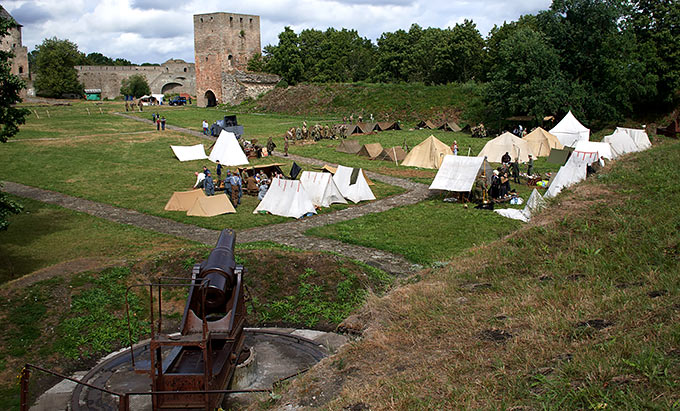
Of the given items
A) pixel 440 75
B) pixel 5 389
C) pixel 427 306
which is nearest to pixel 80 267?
pixel 5 389

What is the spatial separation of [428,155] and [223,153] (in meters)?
11.3

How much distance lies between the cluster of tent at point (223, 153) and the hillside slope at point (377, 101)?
22583mm

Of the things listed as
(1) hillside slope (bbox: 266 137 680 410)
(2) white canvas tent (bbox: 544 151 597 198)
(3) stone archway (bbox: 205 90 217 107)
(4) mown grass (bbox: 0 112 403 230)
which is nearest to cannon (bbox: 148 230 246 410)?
(1) hillside slope (bbox: 266 137 680 410)

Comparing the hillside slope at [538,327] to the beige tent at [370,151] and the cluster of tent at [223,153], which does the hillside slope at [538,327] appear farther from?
the beige tent at [370,151]

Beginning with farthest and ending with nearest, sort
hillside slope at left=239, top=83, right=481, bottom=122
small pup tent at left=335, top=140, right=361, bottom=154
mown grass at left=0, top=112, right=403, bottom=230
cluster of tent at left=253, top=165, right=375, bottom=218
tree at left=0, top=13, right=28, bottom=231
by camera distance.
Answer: hillside slope at left=239, top=83, right=481, bottom=122 → small pup tent at left=335, top=140, right=361, bottom=154 → mown grass at left=0, top=112, right=403, bottom=230 → cluster of tent at left=253, top=165, right=375, bottom=218 → tree at left=0, top=13, right=28, bottom=231

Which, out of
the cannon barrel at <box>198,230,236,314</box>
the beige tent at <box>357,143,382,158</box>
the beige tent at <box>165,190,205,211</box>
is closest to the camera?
the cannon barrel at <box>198,230,236,314</box>

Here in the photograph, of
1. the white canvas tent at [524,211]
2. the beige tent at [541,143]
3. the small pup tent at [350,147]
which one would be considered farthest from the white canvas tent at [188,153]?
the beige tent at [541,143]

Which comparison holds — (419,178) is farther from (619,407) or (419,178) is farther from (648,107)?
(648,107)

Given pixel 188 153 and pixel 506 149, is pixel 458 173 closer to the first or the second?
pixel 506 149

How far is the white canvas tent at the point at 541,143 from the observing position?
3184 cm

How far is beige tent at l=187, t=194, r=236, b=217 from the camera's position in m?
19.4

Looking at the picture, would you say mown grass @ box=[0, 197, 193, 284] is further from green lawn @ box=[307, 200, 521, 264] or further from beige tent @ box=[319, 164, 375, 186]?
beige tent @ box=[319, 164, 375, 186]

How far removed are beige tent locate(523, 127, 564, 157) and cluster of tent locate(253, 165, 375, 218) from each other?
14.3m

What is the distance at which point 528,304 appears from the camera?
6.87m
